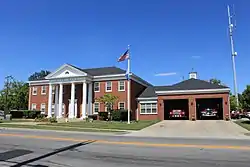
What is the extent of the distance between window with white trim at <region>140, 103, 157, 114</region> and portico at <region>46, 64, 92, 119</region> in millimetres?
8168

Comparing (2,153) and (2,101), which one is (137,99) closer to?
(2,153)

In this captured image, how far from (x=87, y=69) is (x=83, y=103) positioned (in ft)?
32.6

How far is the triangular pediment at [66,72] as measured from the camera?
43.7 metres

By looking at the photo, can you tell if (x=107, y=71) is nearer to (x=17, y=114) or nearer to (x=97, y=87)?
(x=97, y=87)

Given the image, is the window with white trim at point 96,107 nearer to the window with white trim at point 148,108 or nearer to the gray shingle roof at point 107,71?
the gray shingle roof at point 107,71

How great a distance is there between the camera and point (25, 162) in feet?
30.4

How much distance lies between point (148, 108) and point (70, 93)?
1343 centimetres

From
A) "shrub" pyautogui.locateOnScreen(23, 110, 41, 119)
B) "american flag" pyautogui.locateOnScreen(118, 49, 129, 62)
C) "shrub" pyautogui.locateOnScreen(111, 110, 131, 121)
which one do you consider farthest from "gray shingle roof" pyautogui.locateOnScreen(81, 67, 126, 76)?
"american flag" pyautogui.locateOnScreen(118, 49, 129, 62)

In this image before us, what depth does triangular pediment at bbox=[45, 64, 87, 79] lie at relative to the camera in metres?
43.7

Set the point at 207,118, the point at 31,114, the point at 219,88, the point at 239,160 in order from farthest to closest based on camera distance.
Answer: the point at 31,114 → the point at 207,118 → the point at 219,88 → the point at 239,160

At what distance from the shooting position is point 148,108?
4253cm

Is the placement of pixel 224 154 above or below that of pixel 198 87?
below

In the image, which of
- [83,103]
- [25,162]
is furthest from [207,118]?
[25,162]

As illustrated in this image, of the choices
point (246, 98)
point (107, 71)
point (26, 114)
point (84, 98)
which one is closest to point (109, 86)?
point (107, 71)
